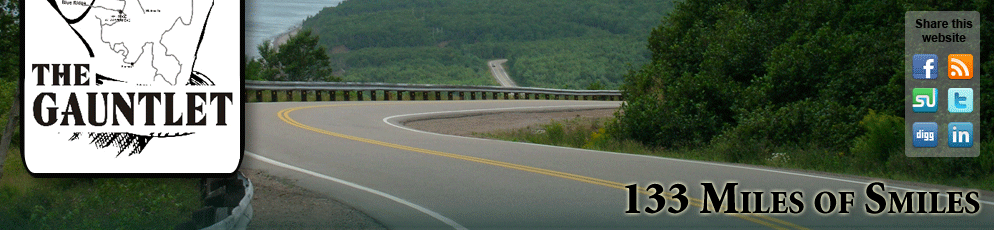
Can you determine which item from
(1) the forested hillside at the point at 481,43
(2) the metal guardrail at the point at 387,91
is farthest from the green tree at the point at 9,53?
(1) the forested hillside at the point at 481,43

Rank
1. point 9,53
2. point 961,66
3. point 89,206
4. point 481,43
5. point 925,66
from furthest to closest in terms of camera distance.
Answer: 1. point 481,43
2. point 961,66
3. point 925,66
4. point 89,206
5. point 9,53

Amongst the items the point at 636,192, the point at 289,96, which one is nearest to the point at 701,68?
the point at 636,192

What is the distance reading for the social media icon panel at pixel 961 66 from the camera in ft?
41.4

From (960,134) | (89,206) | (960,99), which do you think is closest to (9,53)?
(89,206)

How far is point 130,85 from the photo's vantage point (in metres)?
3.11

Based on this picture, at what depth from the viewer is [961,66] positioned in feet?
41.6

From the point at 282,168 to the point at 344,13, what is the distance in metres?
178

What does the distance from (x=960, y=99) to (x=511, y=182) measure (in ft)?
23.6

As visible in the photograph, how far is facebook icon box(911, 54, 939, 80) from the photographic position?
11723mm

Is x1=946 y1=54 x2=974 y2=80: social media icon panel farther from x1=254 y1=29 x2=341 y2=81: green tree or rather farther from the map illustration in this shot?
x1=254 y1=29 x2=341 y2=81: green tree

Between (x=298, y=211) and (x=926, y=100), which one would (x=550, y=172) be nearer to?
(x=298, y=211)

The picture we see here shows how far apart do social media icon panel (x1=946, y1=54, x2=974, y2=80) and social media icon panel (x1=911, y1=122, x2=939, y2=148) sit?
1.44 m

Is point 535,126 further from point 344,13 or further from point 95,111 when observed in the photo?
point 344,13

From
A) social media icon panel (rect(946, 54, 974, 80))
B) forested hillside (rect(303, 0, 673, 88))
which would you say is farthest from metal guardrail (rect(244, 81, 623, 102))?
forested hillside (rect(303, 0, 673, 88))
